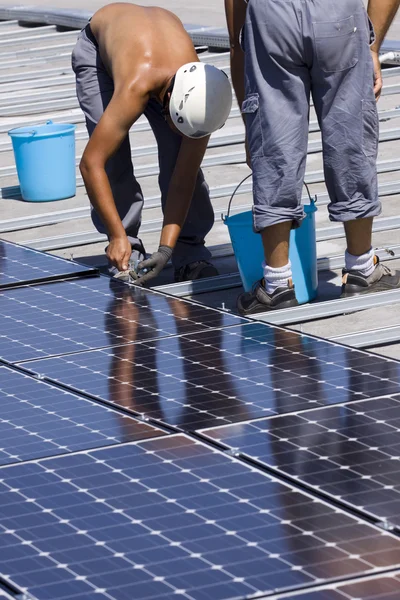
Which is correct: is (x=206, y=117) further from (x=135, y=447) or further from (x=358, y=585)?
(x=358, y=585)

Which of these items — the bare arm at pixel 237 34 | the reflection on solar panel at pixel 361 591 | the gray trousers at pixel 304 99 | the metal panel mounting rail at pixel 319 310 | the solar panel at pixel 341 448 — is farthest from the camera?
the bare arm at pixel 237 34

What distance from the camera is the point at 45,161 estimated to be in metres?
8.41

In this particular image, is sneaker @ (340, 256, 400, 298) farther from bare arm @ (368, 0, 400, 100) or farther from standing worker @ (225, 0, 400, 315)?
bare arm @ (368, 0, 400, 100)

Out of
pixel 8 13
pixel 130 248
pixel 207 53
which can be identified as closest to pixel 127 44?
pixel 130 248

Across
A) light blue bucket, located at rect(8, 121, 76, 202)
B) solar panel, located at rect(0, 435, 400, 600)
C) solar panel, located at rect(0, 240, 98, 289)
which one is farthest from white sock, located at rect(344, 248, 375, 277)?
light blue bucket, located at rect(8, 121, 76, 202)

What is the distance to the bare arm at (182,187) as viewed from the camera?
6.10 m

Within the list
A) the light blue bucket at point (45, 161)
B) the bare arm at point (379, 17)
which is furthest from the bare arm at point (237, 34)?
the light blue bucket at point (45, 161)

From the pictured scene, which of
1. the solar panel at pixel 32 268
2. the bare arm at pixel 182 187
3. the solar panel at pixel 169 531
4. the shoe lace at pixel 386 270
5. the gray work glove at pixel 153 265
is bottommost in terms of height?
the solar panel at pixel 169 531

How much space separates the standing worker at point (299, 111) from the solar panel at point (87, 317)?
37 centimetres

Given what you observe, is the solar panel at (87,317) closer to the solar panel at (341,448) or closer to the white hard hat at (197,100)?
the white hard hat at (197,100)

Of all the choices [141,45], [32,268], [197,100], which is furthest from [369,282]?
[32,268]

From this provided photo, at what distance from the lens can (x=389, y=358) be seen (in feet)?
16.1

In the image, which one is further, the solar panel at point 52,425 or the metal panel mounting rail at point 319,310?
the metal panel mounting rail at point 319,310

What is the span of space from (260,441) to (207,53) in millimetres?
9126
